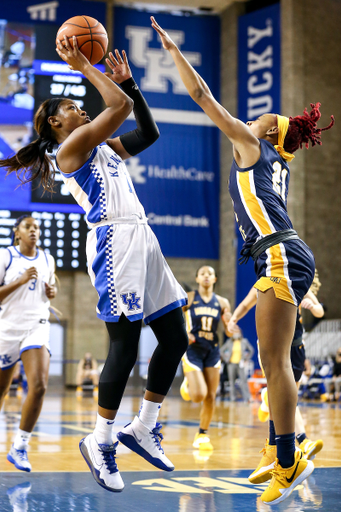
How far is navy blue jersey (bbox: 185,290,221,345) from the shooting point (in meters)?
8.03

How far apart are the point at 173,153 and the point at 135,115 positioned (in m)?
18.1

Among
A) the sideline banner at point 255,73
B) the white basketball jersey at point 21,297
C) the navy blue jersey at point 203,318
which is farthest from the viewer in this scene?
the sideline banner at point 255,73

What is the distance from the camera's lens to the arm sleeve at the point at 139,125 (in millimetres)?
3715

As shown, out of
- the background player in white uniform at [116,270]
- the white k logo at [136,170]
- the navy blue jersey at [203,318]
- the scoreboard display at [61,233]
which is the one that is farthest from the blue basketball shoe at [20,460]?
the white k logo at [136,170]

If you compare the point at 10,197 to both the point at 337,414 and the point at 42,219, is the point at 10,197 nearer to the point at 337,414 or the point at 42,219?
the point at 42,219

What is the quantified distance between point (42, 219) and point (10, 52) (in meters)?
5.29

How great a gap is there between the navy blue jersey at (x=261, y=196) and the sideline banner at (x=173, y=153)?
1756 centimetres

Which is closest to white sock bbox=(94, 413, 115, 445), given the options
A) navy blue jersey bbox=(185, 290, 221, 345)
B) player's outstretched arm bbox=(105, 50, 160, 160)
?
player's outstretched arm bbox=(105, 50, 160, 160)

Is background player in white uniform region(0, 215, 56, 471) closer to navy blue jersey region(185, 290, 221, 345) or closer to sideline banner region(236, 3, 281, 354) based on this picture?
navy blue jersey region(185, 290, 221, 345)

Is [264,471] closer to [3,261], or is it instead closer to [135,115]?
[135,115]

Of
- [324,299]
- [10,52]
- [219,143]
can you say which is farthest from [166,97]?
[324,299]

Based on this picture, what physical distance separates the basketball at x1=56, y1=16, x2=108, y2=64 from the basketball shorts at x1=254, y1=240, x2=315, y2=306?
1506 millimetres

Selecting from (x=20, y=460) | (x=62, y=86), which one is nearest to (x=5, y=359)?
(x=20, y=460)

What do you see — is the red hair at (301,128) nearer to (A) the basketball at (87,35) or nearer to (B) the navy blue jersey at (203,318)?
(A) the basketball at (87,35)
